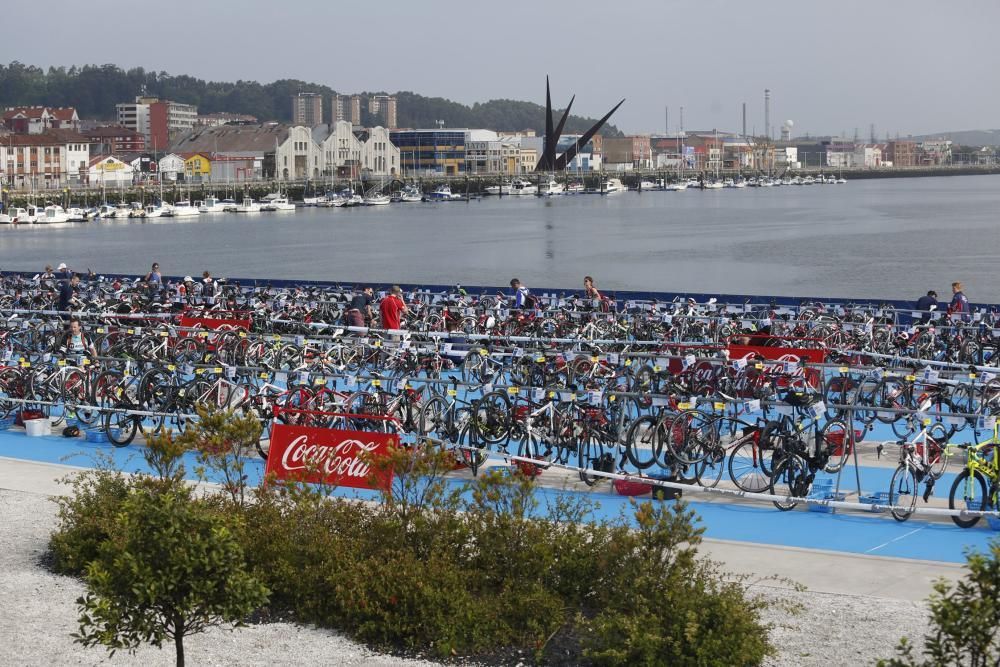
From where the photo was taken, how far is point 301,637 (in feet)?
25.3

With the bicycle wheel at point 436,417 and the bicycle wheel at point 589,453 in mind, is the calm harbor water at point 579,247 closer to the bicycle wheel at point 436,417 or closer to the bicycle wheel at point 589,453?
the bicycle wheel at point 436,417

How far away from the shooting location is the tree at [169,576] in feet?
19.1

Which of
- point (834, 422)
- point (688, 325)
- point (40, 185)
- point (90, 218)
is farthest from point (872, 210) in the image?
point (834, 422)

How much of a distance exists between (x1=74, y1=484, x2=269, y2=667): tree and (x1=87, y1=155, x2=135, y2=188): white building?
142930 millimetres

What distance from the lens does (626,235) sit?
95.9 m

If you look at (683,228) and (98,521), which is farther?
(683,228)

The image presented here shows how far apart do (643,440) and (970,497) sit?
117 inches

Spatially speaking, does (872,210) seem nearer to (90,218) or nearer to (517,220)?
(517,220)

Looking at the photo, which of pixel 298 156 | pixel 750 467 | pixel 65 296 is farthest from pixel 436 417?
pixel 298 156

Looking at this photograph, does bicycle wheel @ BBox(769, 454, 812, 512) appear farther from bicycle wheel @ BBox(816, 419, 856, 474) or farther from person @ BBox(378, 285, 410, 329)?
person @ BBox(378, 285, 410, 329)

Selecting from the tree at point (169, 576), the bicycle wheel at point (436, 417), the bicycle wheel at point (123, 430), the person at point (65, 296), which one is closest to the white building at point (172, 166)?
the person at point (65, 296)

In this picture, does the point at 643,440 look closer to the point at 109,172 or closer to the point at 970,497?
the point at 970,497

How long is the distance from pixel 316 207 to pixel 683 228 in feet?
200

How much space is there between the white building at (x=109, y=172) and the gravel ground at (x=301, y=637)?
140535mm
